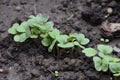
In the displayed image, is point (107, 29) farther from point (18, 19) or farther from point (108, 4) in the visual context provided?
point (18, 19)

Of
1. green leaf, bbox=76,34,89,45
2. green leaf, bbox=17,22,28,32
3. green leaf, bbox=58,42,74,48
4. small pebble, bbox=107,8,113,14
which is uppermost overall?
small pebble, bbox=107,8,113,14

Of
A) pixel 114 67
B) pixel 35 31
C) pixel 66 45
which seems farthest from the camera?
pixel 35 31

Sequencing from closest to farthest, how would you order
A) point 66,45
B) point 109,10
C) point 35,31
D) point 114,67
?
1. point 114,67
2. point 66,45
3. point 35,31
4. point 109,10

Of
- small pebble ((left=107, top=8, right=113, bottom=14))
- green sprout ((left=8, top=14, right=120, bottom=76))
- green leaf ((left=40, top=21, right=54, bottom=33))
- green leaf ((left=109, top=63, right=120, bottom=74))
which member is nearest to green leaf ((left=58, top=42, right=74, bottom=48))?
green sprout ((left=8, top=14, right=120, bottom=76))

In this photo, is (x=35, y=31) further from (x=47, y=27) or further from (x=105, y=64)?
(x=105, y=64)

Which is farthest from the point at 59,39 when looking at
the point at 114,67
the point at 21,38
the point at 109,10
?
the point at 109,10

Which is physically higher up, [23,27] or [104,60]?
[23,27]

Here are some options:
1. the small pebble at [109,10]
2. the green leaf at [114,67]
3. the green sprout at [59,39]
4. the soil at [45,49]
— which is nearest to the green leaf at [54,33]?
the green sprout at [59,39]

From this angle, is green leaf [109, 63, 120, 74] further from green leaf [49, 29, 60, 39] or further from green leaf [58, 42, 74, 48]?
green leaf [49, 29, 60, 39]
